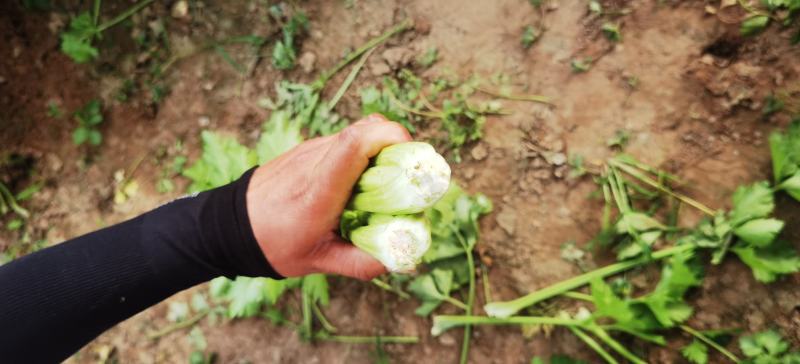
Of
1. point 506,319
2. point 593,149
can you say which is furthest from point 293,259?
point 593,149

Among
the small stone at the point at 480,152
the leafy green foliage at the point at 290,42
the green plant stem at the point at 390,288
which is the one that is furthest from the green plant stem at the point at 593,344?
the leafy green foliage at the point at 290,42

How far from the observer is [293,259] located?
2195 mm

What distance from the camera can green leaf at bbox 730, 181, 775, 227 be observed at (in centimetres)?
246

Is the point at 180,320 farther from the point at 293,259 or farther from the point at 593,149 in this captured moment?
the point at 593,149

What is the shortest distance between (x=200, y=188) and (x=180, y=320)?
1.39 m

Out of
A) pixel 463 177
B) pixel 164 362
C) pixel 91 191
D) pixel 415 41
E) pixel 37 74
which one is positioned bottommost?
pixel 164 362


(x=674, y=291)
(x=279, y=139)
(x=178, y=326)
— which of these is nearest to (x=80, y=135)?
(x=178, y=326)

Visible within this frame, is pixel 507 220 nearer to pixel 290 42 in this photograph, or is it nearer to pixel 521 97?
pixel 521 97

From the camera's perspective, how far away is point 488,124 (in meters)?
3.37

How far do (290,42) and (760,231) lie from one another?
3272mm

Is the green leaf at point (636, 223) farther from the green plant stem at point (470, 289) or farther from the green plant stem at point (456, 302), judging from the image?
the green plant stem at point (456, 302)

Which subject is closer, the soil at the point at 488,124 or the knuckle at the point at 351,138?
the knuckle at the point at 351,138

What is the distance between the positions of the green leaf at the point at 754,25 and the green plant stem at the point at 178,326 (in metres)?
4.05

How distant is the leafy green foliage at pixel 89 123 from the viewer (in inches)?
162
